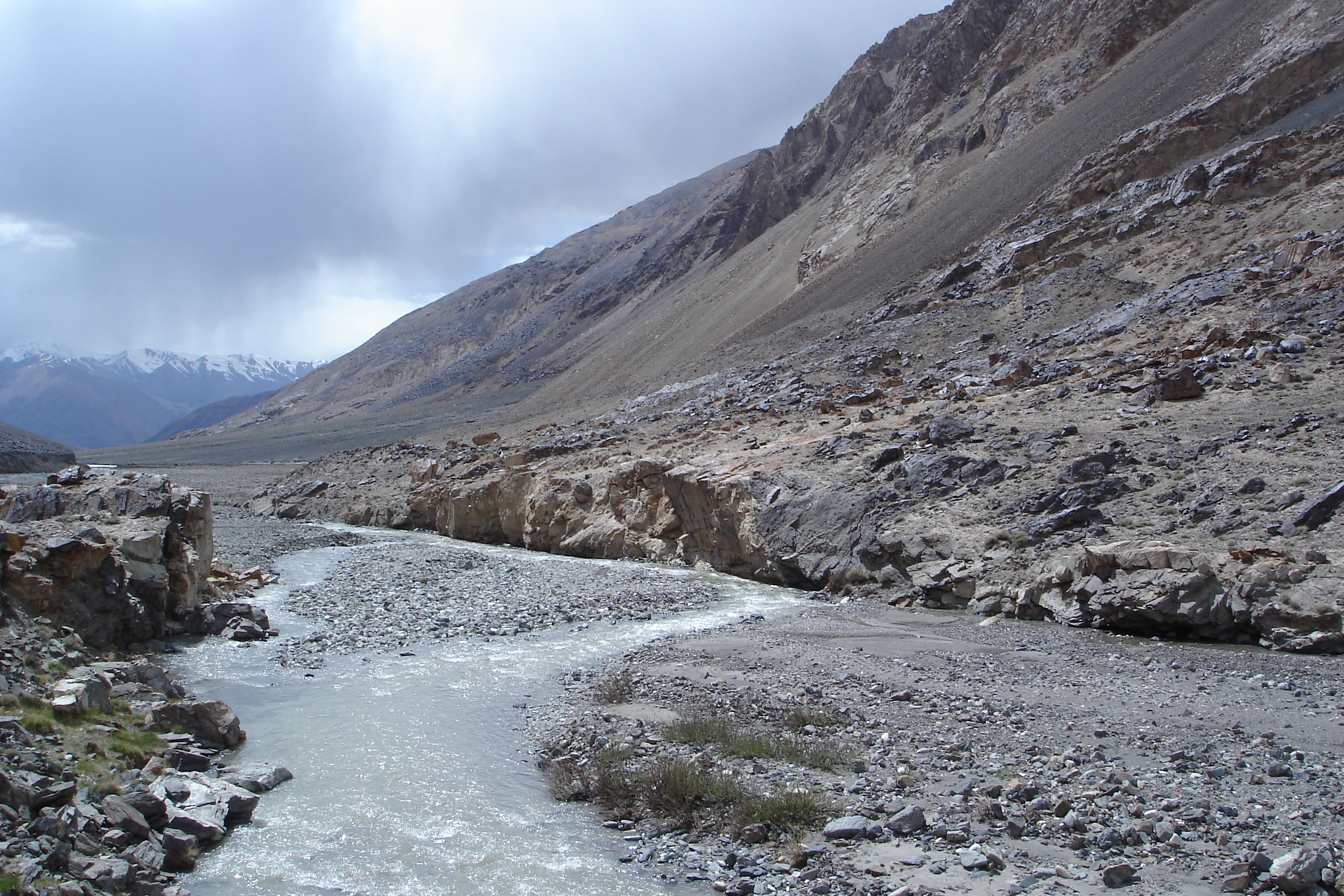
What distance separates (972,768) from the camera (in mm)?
6938

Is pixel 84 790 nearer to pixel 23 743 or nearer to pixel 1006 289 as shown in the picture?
pixel 23 743

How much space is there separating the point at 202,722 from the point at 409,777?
240 centimetres

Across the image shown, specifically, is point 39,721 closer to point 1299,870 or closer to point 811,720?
point 811,720

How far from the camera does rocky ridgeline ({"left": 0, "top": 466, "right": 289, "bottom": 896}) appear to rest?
5.81 metres

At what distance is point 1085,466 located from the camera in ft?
51.2

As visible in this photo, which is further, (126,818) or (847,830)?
(126,818)

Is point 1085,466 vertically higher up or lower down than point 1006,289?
lower down

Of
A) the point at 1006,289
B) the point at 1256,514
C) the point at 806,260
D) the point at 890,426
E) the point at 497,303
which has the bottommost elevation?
the point at 1256,514

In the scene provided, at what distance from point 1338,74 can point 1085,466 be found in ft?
105

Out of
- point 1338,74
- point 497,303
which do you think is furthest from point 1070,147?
point 497,303

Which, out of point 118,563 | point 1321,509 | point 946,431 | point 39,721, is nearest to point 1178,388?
point 946,431

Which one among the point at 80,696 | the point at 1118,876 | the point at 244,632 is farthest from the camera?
the point at 244,632

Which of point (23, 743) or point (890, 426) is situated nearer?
point (23, 743)

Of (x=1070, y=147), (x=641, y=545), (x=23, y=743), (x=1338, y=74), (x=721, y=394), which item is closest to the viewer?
(x=23, y=743)
